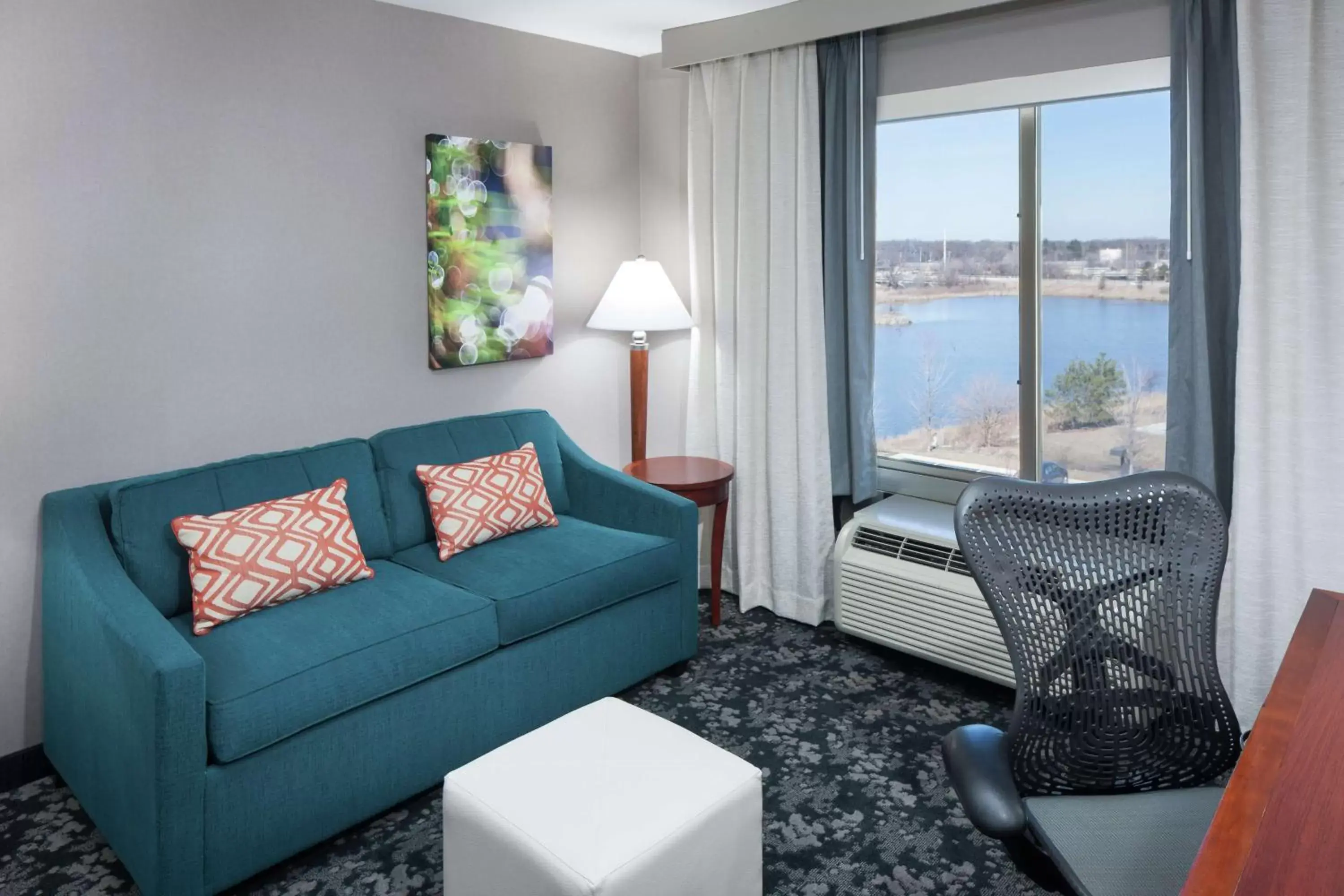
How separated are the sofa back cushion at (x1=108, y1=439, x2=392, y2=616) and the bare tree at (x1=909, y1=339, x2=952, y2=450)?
2.02 meters

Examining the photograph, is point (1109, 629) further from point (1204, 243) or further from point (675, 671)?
point (675, 671)

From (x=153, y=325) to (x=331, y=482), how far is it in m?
0.69

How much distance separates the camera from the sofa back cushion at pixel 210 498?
8.94 ft

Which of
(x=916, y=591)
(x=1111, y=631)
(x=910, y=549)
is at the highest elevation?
(x=1111, y=631)

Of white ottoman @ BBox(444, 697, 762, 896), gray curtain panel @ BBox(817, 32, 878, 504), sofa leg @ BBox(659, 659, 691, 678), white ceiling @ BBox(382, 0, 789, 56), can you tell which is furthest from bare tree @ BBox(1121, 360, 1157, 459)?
white ottoman @ BBox(444, 697, 762, 896)

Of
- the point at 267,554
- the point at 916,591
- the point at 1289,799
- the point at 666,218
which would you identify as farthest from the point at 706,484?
the point at 1289,799

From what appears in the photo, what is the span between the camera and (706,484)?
3.77 m

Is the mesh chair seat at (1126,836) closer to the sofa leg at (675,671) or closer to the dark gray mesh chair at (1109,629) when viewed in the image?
the dark gray mesh chair at (1109,629)

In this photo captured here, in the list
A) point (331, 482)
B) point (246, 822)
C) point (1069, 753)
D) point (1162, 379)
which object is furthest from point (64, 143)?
point (1162, 379)

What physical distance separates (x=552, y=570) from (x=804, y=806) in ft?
3.36

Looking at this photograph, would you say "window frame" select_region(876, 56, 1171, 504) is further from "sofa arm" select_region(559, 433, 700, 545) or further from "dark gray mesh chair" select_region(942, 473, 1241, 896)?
"dark gray mesh chair" select_region(942, 473, 1241, 896)

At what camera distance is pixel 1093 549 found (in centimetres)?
187

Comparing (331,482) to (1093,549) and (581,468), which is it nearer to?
(581,468)

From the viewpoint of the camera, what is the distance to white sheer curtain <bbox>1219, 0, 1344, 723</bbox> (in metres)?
2.61
